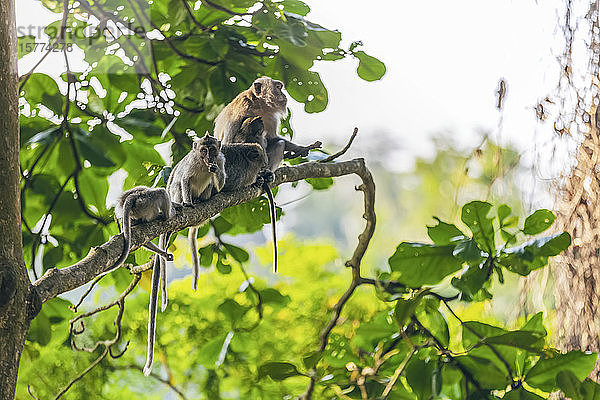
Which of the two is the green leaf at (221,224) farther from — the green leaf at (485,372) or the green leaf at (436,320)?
the green leaf at (485,372)

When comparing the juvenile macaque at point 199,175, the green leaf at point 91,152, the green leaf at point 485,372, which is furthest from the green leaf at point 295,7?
the green leaf at point 485,372

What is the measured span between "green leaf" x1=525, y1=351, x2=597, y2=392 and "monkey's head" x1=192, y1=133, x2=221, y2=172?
546 millimetres

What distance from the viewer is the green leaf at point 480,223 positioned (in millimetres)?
945

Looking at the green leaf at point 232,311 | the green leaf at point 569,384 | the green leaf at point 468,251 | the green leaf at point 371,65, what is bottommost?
the green leaf at point 232,311

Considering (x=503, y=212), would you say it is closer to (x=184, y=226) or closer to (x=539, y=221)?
(x=539, y=221)

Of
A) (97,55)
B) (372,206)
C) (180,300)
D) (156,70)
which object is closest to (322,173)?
(372,206)

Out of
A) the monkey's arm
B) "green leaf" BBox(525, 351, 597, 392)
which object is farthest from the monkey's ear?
"green leaf" BBox(525, 351, 597, 392)

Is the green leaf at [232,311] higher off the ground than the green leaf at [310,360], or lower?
lower

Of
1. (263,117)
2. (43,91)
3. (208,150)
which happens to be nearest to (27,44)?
(43,91)

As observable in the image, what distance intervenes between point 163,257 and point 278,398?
6.22 ft

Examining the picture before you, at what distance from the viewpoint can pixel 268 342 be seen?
266 centimetres

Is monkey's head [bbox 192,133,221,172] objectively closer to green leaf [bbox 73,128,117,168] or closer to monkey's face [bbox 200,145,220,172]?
monkey's face [bbox 200,145,220,172]

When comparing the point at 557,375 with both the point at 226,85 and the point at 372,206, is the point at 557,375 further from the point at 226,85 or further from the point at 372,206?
the point at 226,85

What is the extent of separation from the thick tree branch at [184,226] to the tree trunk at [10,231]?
2 centimetres
